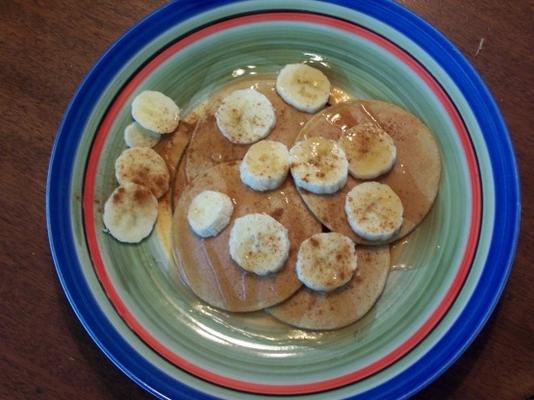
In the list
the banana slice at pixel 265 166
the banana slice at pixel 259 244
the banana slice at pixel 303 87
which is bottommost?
the banana slice at pixel 259 244

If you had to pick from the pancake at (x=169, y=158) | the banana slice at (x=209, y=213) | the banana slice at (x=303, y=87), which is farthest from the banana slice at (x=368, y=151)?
the pancake at (x=169, y=158)

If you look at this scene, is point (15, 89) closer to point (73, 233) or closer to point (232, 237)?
point (73, 233)

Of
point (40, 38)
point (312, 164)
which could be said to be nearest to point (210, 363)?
point (312, 164)

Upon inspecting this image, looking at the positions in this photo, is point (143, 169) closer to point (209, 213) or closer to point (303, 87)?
point (209, 213)

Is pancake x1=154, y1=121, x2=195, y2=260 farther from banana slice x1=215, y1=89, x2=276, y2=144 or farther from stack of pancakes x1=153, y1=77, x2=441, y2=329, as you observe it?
banana slice x1=215, y1=89, x2=276, y2=144

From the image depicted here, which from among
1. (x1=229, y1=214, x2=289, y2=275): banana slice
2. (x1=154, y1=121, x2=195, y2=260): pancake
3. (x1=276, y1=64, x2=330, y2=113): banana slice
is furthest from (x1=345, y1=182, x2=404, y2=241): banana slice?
(x1=154, y1=121, x2=195, y2=260): pancake

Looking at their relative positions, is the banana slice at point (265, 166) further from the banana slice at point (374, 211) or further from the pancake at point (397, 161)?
the banana slice at point (374, 211)
